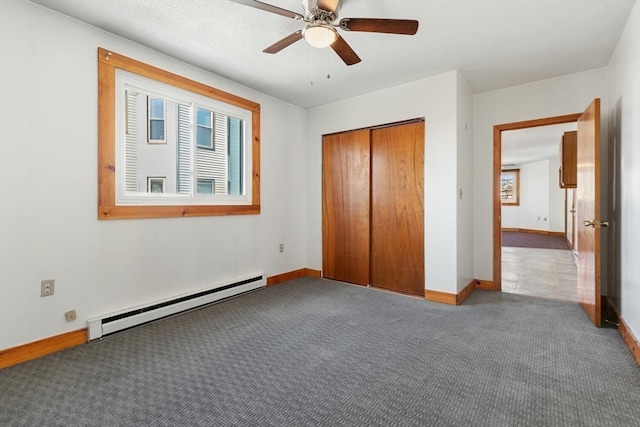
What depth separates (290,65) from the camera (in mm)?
3088

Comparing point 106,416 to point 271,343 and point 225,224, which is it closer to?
point 271,343

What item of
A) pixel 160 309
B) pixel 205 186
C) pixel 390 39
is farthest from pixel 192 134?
pixel 390 39

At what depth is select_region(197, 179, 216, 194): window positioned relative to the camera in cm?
354

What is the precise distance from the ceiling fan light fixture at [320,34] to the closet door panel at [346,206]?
204 cm

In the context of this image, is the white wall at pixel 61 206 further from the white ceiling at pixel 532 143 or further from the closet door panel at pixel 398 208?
the white ceiling at pixel 532 143

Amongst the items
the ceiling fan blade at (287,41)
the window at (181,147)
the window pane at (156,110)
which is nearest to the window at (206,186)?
the window at (181,147)

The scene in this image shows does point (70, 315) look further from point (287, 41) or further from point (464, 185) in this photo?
point (464, 185)

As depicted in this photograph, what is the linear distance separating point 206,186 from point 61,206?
146 centimetres

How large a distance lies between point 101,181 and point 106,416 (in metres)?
1.72

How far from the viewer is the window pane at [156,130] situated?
6.17m

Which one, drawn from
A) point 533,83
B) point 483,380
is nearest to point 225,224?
point 483,380

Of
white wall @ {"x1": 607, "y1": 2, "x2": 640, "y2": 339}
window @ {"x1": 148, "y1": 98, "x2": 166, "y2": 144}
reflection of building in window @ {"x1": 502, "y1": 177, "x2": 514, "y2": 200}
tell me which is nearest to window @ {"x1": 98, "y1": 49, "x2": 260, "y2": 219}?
window @ {"x1": 148, "y1": 98, "x2": 166, "y2": 144}

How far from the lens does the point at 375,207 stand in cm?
390

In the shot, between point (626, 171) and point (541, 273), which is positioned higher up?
point (626, 171)
